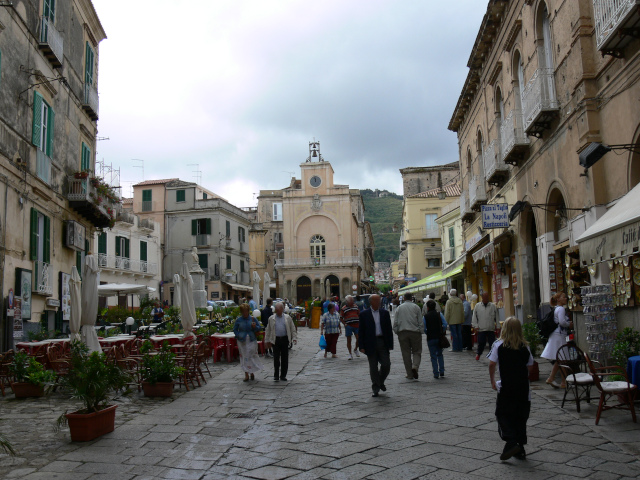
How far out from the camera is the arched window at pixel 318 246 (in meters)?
57.1

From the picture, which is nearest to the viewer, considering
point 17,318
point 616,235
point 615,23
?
point 616,235

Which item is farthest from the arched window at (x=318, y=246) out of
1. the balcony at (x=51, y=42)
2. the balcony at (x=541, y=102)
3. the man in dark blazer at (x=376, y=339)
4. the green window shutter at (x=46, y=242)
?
the man in dark blazer at (x=376, y=339)

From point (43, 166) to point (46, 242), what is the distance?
79.9 inches

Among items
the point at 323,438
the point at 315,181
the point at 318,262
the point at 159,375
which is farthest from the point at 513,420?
the point at 315,181

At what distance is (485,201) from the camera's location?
19688 mm

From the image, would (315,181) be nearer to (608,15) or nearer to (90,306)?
(90,306)

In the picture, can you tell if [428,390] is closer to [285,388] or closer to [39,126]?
[285,388]

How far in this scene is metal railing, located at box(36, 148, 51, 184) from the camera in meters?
14.7

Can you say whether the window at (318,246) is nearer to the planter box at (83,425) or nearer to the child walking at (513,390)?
the planter box at (83,425)

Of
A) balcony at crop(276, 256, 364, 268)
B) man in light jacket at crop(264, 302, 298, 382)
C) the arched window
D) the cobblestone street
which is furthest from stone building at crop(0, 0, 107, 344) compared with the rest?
the arched window

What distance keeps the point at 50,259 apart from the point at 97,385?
10.8 meters

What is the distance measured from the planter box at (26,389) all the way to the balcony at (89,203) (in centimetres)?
941

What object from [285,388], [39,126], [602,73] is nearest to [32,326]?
[39,126]

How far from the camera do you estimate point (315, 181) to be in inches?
2276
